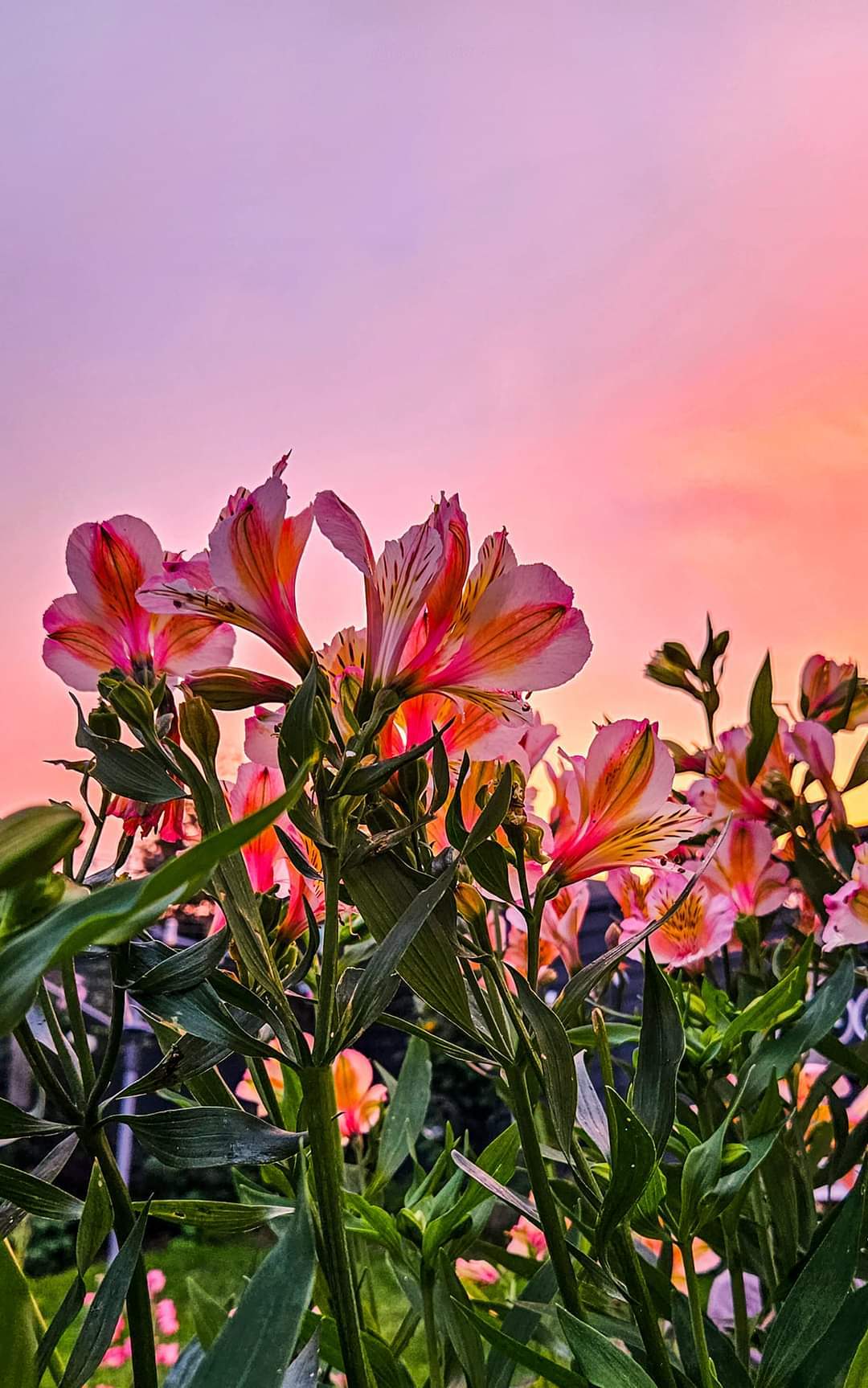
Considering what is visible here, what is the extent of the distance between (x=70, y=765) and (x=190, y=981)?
0.09 meters

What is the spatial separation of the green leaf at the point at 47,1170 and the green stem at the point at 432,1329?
0.17 metres

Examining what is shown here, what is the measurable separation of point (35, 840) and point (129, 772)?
9 centimetres

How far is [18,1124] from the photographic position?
0.97 ft

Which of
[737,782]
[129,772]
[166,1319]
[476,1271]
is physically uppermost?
[737,782]

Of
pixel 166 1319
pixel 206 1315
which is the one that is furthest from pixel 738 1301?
pixel 166 1319

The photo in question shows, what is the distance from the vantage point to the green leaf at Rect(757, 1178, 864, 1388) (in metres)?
0.37

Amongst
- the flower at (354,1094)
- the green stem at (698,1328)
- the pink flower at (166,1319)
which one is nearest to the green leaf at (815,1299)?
the green stem at (698,1328)

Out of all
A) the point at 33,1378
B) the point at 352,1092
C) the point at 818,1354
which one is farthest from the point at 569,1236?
the point at 33,1378

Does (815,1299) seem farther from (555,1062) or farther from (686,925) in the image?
(686,925)

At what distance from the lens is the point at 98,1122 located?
12.4 inches

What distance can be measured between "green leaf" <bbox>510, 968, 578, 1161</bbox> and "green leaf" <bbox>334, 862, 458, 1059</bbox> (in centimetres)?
5

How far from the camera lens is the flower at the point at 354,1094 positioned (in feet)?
2.33

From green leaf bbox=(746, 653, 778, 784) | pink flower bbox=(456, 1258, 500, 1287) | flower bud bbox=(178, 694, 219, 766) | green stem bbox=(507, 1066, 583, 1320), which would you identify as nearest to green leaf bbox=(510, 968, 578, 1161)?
green stem bbox=(507, 1066, 583, 1320)

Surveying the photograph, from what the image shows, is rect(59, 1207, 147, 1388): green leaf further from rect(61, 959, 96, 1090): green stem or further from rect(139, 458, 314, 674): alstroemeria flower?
rect(139, 458, 314, 674): alstroemeria flower
